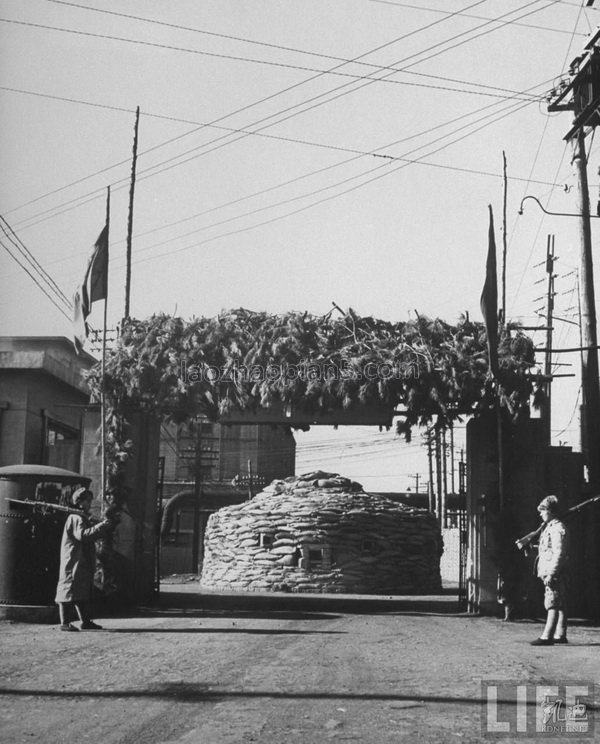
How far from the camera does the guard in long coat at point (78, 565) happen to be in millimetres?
11977

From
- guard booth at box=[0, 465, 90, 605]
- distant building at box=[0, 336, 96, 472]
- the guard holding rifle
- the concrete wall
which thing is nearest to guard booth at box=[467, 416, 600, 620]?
the guard holding rifle

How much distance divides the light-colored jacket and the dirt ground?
88 centimetres

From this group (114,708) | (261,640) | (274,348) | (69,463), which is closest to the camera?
(114,708)

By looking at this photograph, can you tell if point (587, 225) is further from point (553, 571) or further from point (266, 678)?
point (266, 678)

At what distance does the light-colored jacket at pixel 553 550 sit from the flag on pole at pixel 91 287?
8.54 meters

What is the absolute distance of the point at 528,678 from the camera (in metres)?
8.21

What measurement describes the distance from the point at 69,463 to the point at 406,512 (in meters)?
13.5

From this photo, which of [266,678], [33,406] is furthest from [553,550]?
[33,406]

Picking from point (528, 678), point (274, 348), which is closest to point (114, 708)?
point (528, 678)

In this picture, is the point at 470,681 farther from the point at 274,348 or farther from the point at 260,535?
the point at 260,535

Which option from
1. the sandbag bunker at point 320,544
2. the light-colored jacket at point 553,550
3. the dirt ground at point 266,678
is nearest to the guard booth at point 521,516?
the dirt ground at point 266,678

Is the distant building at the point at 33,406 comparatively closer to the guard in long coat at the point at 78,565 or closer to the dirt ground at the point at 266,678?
the dirt ground at the point at 266,678

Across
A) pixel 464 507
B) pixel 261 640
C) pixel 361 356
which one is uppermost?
pixel 361 356

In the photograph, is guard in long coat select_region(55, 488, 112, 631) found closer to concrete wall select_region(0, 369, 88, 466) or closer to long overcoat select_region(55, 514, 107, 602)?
long overcoat select_region(55, 514, 107, 602)
